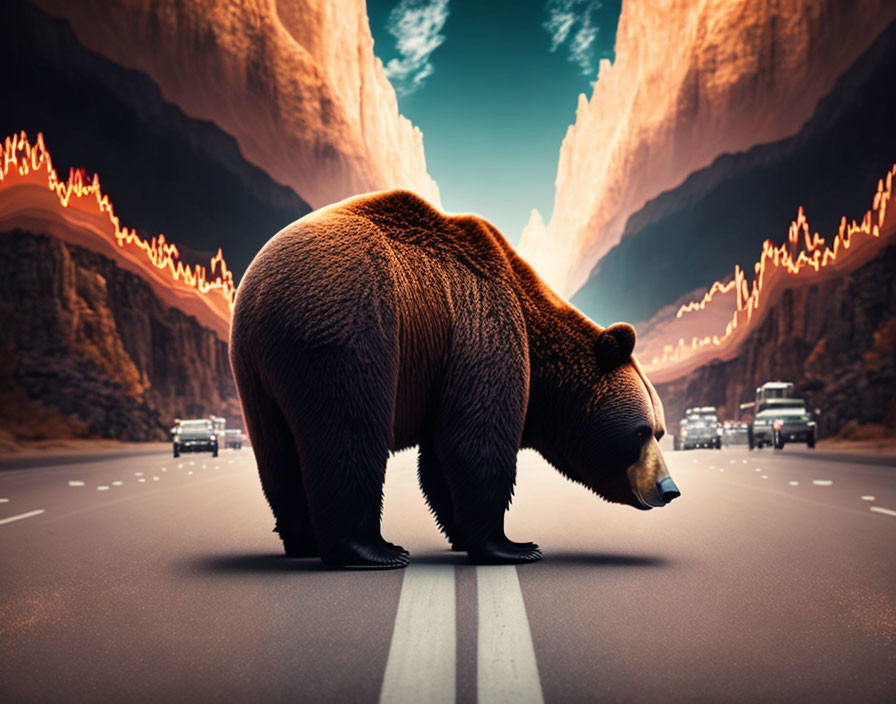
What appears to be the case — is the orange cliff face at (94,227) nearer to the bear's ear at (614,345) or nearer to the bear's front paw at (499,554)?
the bear's ear at (614,345)

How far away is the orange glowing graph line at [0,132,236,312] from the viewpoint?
4753 cm

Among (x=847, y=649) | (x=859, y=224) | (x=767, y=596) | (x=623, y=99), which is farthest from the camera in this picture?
(x=623, y=99)

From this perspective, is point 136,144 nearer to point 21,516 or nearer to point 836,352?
point 836,352

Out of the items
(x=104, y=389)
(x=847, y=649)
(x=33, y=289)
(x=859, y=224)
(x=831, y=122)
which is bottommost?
(x=847, y=649)

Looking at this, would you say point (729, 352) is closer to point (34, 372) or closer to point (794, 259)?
point (794, 259)

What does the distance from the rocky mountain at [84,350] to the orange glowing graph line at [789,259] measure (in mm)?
33733

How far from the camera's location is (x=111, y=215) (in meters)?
54.6

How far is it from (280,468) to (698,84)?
7050cm

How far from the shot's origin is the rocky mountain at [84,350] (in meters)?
44.4

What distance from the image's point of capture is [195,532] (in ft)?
30.0

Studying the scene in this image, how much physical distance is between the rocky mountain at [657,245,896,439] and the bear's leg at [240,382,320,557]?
127 ft

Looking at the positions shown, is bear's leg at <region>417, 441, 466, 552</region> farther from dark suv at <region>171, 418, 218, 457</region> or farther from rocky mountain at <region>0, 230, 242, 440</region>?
rocky mountain at <region>0, 230, 242, 440</region>

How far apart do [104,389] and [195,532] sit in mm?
41480

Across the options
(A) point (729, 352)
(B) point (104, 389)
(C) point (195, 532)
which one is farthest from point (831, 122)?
(C) point (195, 532)
